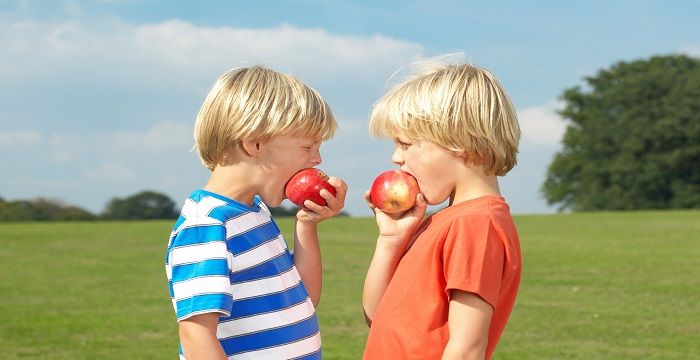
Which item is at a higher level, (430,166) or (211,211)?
(430,166)

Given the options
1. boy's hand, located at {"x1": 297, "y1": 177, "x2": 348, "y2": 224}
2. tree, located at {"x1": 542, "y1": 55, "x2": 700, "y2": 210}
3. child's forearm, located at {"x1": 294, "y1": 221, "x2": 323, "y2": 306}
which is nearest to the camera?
boy's hand, located at {"x1": 297, "y1": 177, "x2": 348, "y2": 224}

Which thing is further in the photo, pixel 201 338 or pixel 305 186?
pixel 305 186

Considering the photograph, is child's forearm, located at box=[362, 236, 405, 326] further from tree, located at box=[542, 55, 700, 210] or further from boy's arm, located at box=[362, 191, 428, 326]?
tree, located at box=[542, 55, 700, 210]

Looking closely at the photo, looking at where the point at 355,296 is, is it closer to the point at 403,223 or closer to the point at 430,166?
the point at 403,223

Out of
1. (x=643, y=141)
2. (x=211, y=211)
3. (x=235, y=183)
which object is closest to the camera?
(x=211, y=211)

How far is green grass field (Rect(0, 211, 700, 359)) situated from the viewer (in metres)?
9.54

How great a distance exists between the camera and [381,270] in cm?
325

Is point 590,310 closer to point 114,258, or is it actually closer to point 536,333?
point 536,333

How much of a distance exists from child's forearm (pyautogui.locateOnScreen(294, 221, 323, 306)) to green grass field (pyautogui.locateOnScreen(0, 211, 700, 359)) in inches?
207

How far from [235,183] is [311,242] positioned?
52cm

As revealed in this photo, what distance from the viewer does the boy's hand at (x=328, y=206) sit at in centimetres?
354

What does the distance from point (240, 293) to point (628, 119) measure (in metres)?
57.9

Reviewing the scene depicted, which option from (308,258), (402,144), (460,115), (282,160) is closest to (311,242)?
(308,258)

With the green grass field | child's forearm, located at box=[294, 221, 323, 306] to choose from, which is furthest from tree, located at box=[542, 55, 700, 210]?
child's forearm, located at box=[294, 221, 323, 306]
